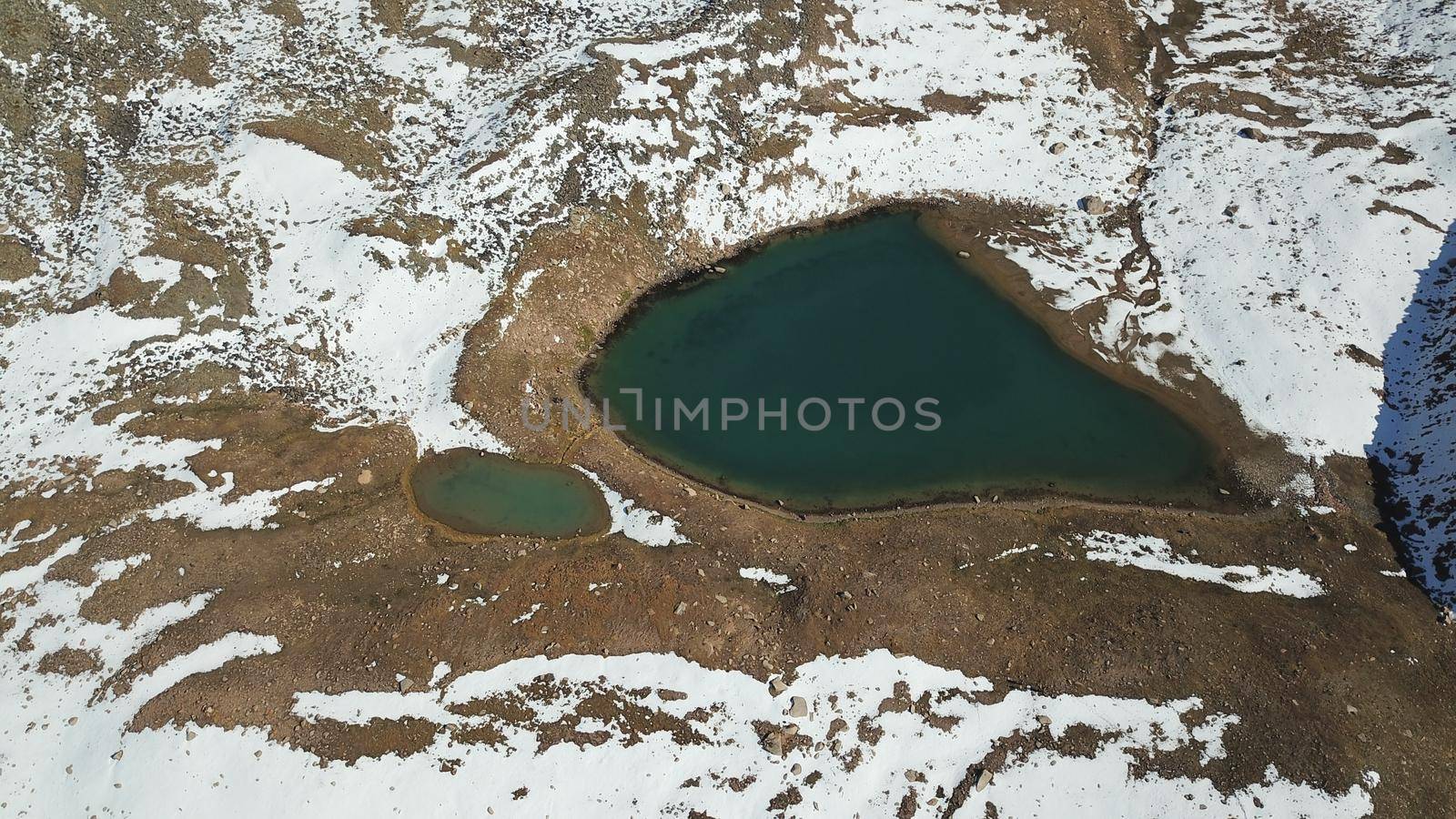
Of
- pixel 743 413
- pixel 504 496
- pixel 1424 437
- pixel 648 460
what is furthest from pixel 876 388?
pixel 1424 437

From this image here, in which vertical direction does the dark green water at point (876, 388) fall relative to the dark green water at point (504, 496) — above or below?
above

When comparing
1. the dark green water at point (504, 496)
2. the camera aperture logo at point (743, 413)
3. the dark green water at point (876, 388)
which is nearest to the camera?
the dark green water at point (504, 496)

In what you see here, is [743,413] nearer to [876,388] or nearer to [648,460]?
[648,460]

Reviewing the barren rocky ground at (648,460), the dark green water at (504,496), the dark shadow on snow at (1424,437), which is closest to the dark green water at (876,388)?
the barren rocky ground at (648,460)

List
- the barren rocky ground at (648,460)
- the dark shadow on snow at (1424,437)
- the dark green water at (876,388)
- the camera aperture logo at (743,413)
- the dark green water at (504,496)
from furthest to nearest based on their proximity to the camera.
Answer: the camera aperture logo at (743,413) < the dark green water at (876,388) < the dark green water at (504,496) < the dark shadow on snow at (1424,437) < the barren rocky ground at (648,460)

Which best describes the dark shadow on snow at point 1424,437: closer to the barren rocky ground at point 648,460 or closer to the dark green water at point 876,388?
the barren rocky ground at point 648,460

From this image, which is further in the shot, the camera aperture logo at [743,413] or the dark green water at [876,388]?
the camera aperture logo at [743,413]

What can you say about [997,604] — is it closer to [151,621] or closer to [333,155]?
[151,621]
